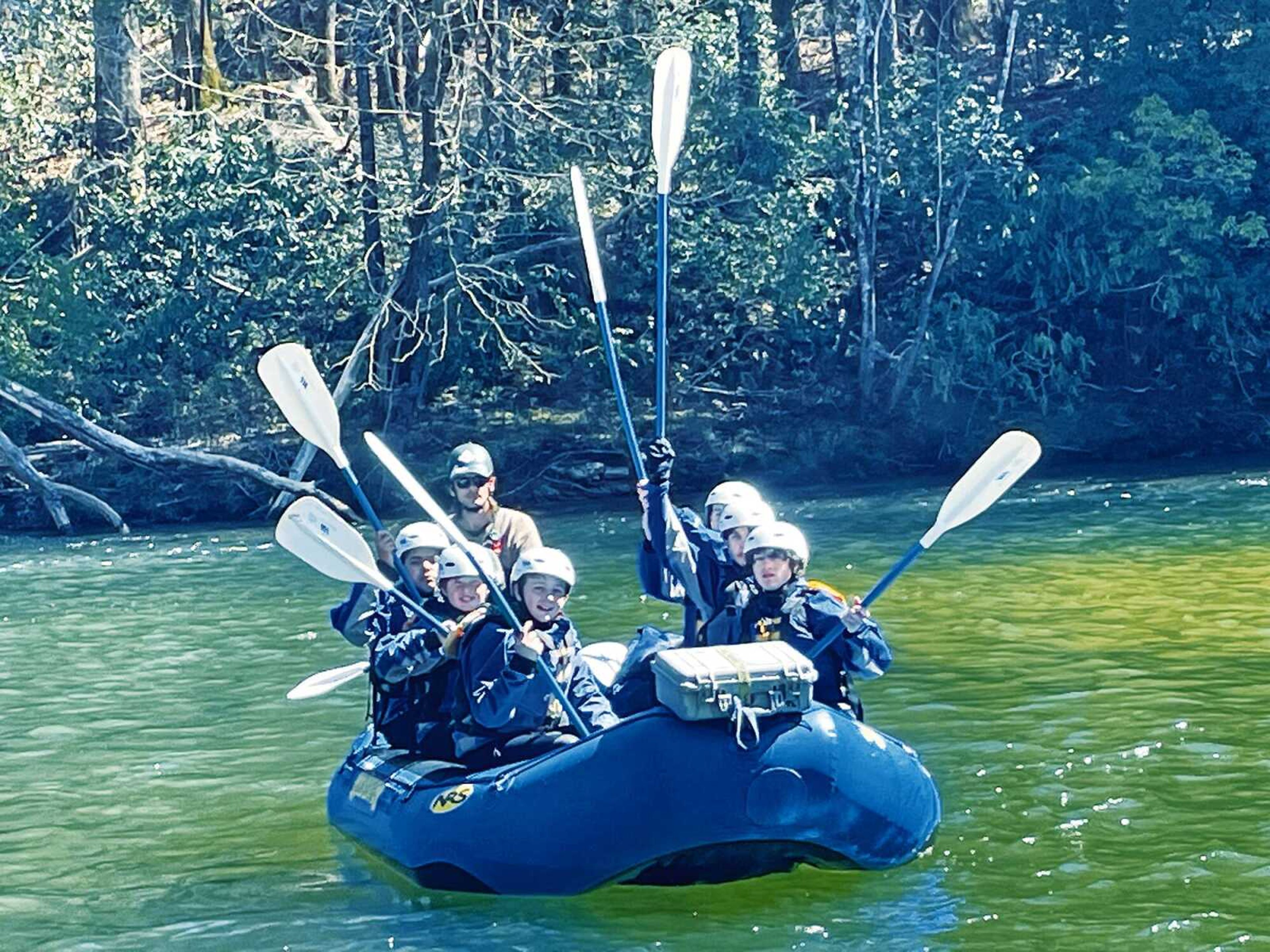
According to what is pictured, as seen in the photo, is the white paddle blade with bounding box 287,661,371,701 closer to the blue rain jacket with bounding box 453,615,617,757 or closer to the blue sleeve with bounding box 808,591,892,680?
the blue rain jacket with bounding box 453,615,617,757

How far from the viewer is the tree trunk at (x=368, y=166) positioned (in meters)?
20.8

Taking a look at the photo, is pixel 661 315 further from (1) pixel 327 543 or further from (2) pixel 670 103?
(1) pixel 327 543

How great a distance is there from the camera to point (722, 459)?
68.8 ft

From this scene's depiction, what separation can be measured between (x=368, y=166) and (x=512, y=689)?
47.6 feet

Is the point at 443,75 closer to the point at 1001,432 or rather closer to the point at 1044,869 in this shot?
the point at 1001,432

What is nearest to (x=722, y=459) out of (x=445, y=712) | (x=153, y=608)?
(x=153, y=608)

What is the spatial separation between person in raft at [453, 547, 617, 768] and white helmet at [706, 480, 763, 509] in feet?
2.93

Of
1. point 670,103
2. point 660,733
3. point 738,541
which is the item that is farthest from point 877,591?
point 670,103

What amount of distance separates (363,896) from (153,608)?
7590 mm

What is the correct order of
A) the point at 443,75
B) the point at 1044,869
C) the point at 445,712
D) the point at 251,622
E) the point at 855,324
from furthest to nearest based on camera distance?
the point at 855,324
the point at 443,75
the point at 251,622
the point at 445,712
the point at 1044,869

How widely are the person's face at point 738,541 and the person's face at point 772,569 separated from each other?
1.24 feet

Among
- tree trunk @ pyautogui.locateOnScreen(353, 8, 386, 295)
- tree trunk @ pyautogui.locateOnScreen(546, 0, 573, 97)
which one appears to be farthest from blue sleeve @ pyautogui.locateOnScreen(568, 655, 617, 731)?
tree trunk @ pyautogui.locateOnScreen(546, 0, 573, 97)

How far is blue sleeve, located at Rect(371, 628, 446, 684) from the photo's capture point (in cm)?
767

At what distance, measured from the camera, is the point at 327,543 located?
8242 mm
